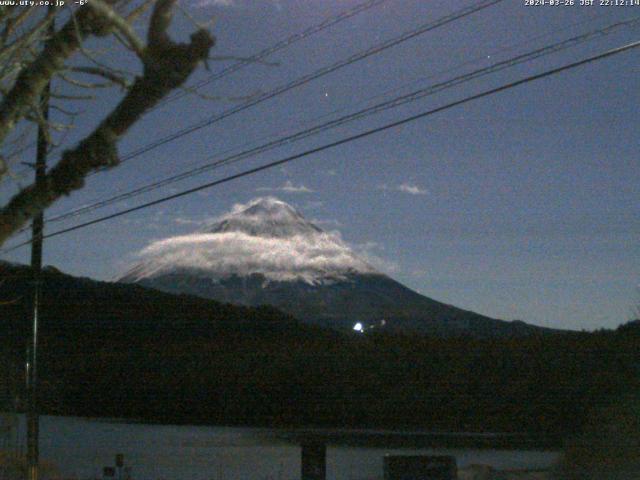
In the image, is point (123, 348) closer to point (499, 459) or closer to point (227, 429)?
point (227, 429)

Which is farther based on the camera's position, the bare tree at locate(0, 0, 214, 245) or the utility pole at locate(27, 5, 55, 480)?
the utility pole at locate(27, 5, 55, 480)

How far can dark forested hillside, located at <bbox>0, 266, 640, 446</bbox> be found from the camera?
1239 inches

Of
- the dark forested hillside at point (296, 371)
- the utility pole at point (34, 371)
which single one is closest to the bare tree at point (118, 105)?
the utility pole at point (34, 371)

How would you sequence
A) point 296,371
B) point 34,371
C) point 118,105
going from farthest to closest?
point 296,371
point 34,371
point 118,105

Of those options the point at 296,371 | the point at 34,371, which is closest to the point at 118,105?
the point at 34,371

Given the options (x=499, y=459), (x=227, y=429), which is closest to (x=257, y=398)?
(x=227, y=429)

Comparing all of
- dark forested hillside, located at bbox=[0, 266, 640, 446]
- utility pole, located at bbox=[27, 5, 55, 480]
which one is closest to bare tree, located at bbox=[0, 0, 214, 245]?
utility pole, located at bbox=[27, 5, 55, 480]

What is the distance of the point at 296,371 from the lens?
35.9m

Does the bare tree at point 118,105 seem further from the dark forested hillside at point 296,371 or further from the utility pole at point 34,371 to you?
the dark forested hillside at point 296,371

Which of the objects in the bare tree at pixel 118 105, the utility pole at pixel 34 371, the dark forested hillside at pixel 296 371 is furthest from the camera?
the dark forested hillside at pixel 296 371

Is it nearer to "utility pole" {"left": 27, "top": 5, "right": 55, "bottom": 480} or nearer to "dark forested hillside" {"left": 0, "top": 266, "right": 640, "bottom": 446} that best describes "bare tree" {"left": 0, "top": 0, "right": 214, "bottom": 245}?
"utility pole" {"left": 27, "top": 5, "right": 55, "bottom": 480}

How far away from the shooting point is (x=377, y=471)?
2153cm

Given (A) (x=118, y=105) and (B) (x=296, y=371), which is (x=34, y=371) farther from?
(B) (x=296, y=371)

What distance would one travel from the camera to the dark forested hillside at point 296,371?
103ft
